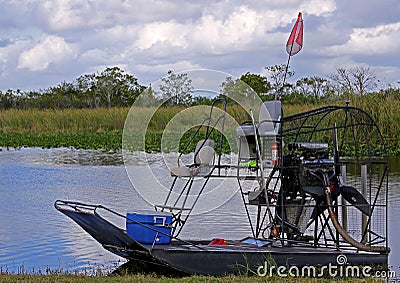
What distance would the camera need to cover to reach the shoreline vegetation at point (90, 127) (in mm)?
21500

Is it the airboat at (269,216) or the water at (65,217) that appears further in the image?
the water at (65,217)

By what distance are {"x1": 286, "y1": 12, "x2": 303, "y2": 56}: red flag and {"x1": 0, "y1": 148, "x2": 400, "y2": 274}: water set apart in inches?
110

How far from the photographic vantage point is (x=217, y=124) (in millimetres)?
7996

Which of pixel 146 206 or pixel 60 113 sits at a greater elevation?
pixel 60 113

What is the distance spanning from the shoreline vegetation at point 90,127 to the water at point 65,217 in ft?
6.97

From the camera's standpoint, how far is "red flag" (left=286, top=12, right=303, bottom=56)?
7.99 meters

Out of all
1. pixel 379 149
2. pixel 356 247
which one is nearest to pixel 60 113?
pixel 379 149

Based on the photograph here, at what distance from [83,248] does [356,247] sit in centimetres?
361

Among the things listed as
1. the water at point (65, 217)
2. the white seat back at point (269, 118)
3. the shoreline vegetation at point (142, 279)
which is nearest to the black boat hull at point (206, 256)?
the shoreline vegetation at point (142, 279)

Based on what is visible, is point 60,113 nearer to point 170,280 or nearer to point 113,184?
point 113,184

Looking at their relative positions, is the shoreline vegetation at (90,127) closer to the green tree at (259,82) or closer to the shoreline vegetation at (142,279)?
the green tree at (259,82)
